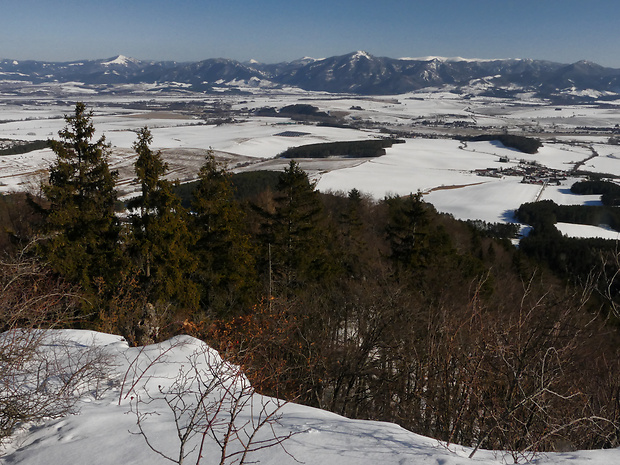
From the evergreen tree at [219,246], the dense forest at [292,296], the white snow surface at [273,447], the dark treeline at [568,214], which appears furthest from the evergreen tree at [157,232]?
the dark treeline at [568,214]

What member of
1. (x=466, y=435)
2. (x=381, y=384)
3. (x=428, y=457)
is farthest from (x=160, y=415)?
(x=381, y=384)

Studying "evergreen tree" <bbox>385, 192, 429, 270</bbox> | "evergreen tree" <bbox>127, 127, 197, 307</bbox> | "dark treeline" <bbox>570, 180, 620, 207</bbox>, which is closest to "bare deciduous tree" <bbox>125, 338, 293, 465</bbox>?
"evergreen tree" <bbox>127, 127, 197, 307</bbox>

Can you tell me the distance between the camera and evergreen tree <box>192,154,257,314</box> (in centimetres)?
1800

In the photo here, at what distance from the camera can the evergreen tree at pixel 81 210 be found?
1506cm

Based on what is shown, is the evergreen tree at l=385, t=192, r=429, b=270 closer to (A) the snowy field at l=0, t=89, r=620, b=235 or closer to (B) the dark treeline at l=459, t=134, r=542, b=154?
(A) the snowy field at l=0, t=89, r=620, b=235

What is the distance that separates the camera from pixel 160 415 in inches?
227

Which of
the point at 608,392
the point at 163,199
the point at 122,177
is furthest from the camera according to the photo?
the point at 122,177

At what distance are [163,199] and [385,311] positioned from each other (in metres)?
9.40

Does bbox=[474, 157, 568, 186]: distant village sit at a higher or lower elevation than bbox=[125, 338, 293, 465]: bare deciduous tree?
lower

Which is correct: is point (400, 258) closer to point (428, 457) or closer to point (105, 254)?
point (105, 254)

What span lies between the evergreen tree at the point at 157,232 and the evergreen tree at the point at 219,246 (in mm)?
1714

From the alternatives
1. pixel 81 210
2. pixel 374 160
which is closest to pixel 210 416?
pixel 81 210

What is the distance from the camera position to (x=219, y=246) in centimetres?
1814

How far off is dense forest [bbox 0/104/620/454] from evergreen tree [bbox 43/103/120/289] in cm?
5
